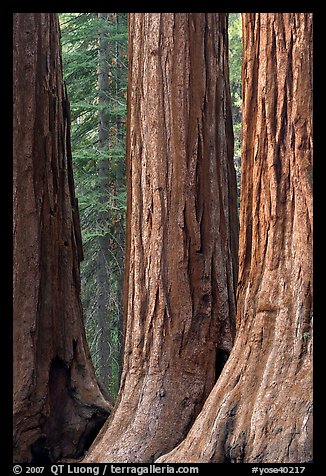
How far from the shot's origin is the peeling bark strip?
7.25 meters

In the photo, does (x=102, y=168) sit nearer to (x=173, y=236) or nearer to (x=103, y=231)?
(x=103, y=231)

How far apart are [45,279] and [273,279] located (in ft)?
8.10

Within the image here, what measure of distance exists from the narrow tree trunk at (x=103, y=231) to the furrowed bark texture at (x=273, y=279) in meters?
10.1

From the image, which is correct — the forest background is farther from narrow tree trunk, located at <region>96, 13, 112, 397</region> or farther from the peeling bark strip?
the peeling bark strip

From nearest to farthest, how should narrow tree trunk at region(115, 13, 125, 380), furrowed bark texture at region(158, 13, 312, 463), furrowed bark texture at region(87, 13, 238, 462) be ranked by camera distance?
furrowed bark texture at region(158, 13, 312, 463) → furrowed bark texture at region(87, 13, 238, 462) → narrow tree trunk at region(115, 13, 125, 380)

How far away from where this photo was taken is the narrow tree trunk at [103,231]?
54.5 feet

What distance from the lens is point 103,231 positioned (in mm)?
16828

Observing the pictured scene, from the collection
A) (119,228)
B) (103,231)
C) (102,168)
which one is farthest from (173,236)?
(119,228)

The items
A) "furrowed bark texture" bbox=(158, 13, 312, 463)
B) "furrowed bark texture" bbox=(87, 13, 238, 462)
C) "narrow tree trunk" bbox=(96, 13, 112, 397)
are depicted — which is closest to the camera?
"furrowed bark texture" bbox=(158, 13, 312, 463)

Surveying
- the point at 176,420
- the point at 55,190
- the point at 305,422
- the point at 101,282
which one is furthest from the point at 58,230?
the point at 101,282

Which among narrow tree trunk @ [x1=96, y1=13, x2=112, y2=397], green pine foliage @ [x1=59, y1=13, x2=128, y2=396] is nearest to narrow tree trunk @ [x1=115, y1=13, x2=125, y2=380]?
green pine foliage @ [x1=59, y1=13, x2=128, y2=396]

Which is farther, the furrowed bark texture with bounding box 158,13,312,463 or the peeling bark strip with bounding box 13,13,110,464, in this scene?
the peeling bark strip with bounding box 13,13,110,464

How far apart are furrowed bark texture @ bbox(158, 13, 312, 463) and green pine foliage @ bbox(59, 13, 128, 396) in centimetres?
1010

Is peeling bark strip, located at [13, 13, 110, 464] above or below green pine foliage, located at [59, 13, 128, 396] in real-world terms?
below
